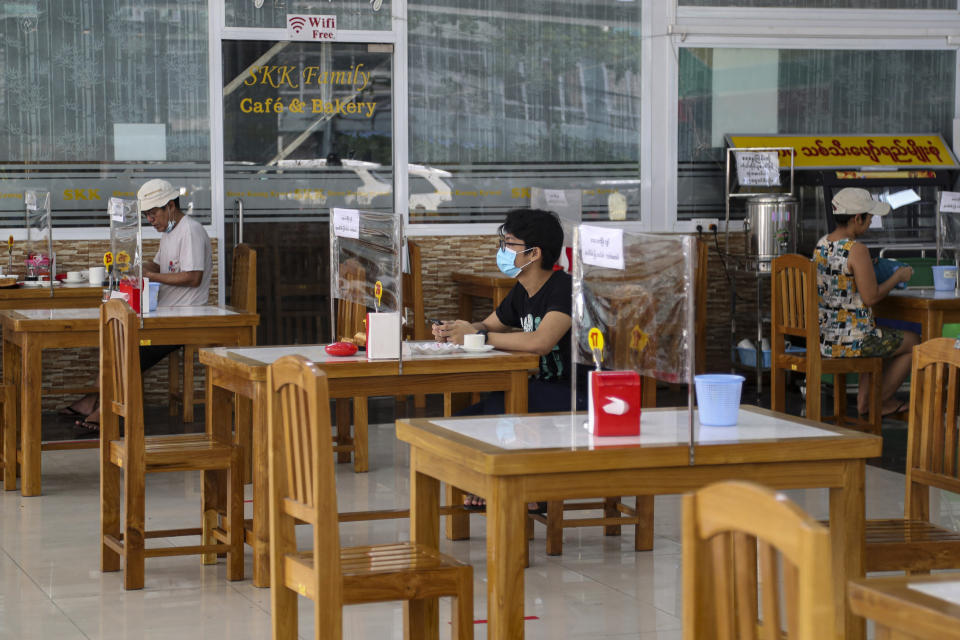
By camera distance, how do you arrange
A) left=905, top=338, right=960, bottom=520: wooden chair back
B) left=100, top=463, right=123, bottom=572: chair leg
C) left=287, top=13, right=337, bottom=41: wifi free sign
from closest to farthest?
left=905, top=338, right=960, bottom=520: wooden chair back < left=100, top=463, right=123, bottom=572: chair leg < left=287, top=13, right=337, bottom=41: wifi free sign

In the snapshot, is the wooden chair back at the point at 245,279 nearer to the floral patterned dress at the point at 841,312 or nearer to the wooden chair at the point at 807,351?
the wooden chair at the point at 807,351

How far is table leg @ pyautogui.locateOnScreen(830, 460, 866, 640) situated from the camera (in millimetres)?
3094

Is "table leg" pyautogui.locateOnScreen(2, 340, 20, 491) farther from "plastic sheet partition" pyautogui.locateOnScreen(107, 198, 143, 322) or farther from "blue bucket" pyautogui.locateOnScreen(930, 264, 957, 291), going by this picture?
"blue bucket" pyautogui.locateOnScreen(930, 264, 957, 291)

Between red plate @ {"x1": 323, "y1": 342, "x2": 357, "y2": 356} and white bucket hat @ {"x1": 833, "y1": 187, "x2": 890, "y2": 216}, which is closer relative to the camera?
red plate @ {"x1": 323, "y1": 342, "x2": 357, "y2": 356}

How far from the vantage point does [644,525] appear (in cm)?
494

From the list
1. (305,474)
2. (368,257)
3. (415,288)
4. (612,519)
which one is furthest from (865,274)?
(305,474)

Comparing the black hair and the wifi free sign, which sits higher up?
the wifi free sign

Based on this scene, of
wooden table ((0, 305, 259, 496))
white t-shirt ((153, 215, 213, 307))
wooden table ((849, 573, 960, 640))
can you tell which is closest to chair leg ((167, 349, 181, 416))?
white t-shirt ((153, 215, 213, 307))

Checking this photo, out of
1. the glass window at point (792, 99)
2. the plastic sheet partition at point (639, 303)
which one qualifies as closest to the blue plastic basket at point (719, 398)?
the plastic sheet partition at point (639, 303)

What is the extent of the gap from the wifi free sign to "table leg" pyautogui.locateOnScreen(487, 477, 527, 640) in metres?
6.11

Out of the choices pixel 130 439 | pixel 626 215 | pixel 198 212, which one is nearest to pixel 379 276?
pixel 130 439

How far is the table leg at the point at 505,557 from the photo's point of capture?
2961 mm

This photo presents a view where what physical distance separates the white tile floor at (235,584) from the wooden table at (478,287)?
7.84 feet

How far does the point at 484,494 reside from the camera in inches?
119
